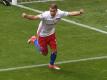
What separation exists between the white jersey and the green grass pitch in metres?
1.11

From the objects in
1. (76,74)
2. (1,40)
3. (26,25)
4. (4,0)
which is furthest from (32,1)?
(76,74)

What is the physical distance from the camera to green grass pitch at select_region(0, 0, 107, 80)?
45.5 feet

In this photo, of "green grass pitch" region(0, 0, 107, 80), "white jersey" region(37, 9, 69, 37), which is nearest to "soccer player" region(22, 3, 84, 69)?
"white jersey" region(37, 9, 69, 37)

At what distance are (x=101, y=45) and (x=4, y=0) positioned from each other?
31.2ft

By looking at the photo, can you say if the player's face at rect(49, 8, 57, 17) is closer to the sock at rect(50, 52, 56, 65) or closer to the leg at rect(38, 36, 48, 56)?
the leg at rect(38, 36, 48, 56)

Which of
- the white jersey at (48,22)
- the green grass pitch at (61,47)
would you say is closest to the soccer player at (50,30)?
the white jersey at (48,22)

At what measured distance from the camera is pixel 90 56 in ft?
52.4

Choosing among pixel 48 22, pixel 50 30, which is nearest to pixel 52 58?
pixel 50 30

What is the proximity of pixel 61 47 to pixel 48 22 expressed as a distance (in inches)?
134

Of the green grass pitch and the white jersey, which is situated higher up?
the white jersey

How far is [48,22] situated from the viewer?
13961mm

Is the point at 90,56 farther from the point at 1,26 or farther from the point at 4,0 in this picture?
the point at 4,0

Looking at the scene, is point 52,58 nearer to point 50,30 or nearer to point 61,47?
point 50,30

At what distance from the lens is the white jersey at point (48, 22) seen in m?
13.8
